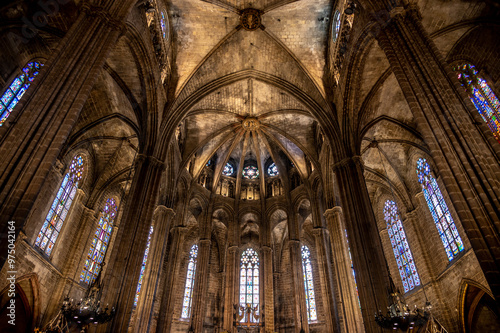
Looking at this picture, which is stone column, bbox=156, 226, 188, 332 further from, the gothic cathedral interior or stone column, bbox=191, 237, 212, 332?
stone column, bbox=191, 237, 212, 332

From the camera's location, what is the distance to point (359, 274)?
38.2 feet

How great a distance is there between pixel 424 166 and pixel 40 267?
1923cm

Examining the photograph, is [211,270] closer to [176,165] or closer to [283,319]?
[283,319]

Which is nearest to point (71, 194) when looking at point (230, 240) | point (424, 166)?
point (230, 240)

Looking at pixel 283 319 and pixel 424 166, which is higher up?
pixel 424 166

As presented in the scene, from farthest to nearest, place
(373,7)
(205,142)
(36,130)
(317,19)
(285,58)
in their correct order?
(205,142), (285,58), (317,19), (373,7), (36,130)

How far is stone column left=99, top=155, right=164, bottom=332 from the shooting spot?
1085 centimetres

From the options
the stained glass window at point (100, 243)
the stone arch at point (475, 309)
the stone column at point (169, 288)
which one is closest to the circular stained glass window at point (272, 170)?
the stone column at point (169, 288)

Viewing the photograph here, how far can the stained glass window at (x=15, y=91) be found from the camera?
11.9 metres

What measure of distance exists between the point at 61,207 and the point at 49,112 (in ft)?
35.9

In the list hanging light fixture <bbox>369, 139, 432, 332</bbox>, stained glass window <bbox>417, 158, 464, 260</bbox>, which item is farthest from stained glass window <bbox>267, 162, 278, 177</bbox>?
hanging light fixture <bbox>369, 139, 432, 332</bbox>

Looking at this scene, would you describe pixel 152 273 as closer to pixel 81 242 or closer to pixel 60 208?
pixel 81 242

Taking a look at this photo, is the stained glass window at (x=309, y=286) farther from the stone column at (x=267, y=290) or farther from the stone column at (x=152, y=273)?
the stone column at (x=152, y=273)

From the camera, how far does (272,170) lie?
82.9 feet
